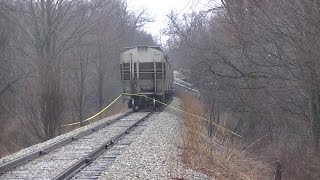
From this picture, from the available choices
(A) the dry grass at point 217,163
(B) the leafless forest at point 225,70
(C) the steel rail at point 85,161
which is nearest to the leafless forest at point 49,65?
(B) the leafless forest at point 225,70

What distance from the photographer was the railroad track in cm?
926

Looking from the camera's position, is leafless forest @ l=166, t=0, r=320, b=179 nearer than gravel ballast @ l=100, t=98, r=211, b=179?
No

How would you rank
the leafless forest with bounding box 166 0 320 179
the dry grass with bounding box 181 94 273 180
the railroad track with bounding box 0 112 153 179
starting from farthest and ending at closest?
the leafless forest with bounding box 166 0 320 179 → the dry grass with bounding box 181 94 273 180 → the railroad track with bounding box 0 112 153 179

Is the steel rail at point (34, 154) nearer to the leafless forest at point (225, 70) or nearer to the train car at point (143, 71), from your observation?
the leafless forest at point (225, 70)

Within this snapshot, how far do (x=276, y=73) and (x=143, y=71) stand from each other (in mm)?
11413

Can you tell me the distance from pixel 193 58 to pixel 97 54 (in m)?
15.4

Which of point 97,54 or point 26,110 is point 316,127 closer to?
point 26,110

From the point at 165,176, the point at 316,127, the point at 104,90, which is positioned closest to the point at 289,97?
the point at 316,127

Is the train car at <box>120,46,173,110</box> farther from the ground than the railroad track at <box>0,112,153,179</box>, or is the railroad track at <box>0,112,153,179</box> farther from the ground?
the train car at <box>120,46,173,110</box>

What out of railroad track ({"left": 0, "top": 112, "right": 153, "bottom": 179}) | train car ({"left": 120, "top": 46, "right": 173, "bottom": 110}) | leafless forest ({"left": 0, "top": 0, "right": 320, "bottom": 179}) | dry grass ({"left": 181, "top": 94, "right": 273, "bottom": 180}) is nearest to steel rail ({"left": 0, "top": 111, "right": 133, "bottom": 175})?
railroad track ({"left": 0, "top": 112, "right": 153, "bottom": 179})

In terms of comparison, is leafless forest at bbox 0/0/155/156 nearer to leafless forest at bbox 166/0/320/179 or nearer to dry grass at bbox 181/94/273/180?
leafless forest at bbox 166/0/320/179

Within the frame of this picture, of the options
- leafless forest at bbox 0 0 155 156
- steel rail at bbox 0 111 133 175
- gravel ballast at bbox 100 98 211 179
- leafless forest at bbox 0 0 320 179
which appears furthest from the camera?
leafless forest at bbox 0 0 155 156

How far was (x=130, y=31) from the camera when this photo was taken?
62.4 m

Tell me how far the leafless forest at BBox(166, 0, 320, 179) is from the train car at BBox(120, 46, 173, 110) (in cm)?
357
